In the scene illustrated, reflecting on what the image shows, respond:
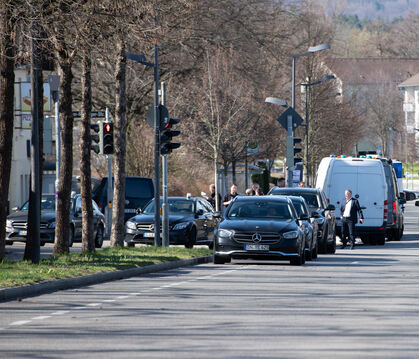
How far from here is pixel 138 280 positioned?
68.7 ft

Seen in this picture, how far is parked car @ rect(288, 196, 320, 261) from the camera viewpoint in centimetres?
2719

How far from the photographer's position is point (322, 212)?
32.8m

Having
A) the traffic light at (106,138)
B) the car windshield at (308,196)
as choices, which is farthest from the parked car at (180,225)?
the traffic light at (106,138)

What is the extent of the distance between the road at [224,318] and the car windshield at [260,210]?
12.9 ft

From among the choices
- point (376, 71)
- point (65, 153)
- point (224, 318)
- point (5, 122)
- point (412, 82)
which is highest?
point (376, 71)

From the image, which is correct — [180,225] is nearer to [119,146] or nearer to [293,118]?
[119,146]

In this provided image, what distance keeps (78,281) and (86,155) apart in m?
6.68

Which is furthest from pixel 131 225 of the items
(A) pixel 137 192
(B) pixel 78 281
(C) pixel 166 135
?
(B) pixel 78 281

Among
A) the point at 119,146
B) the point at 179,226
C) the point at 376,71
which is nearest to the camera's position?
the point at 119,146

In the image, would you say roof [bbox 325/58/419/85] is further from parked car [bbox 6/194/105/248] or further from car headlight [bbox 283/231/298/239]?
car headlight [bbox 283/231/298/239]

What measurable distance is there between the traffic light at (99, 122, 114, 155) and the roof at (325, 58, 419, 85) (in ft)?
412

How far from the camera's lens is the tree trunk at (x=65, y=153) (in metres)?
24.1

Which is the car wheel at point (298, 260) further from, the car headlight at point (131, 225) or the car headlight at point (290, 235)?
the car headlight at point (131, 225)

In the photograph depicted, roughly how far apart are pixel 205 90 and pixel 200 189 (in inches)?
525
